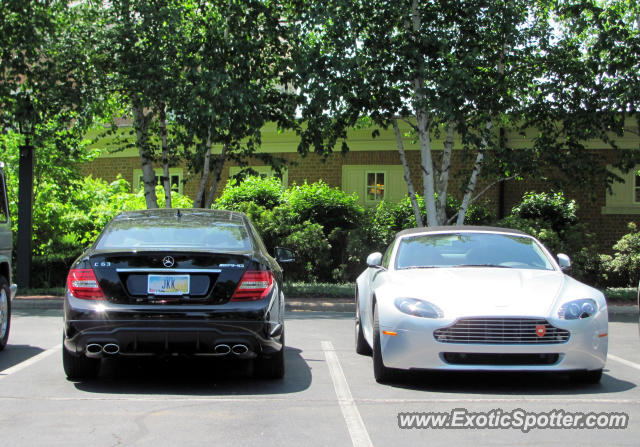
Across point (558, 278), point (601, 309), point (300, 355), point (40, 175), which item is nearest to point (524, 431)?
point (601, 309)

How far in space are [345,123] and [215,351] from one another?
12.6 meters

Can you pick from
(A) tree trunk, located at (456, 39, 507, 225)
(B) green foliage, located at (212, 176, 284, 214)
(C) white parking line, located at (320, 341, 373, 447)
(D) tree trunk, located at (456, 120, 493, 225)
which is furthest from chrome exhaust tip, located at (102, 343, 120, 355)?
(B) green foliage, located at (212, 176, 284, 214)

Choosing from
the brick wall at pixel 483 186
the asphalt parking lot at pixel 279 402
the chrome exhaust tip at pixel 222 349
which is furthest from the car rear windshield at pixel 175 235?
the brick wall at pixel 483 186

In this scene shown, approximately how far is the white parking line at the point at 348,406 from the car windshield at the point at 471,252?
1.24 m

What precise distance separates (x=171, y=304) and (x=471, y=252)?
3.18 metres

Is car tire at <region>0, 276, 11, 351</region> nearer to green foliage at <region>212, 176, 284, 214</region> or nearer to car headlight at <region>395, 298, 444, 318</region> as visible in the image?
car headlight at <region>395, 298, 444, 318</region>

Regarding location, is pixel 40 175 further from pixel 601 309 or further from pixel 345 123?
pixel 601 309

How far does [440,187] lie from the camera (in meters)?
19.7

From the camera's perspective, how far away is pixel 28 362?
28.5ft

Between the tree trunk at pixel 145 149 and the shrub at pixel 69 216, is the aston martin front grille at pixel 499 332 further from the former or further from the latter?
the shrub at pixel 69 216

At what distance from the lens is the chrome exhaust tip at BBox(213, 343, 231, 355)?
6.85 meters

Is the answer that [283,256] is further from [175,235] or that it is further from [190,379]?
[190,379]

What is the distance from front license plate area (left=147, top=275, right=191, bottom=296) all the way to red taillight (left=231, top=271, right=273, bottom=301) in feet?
1.37

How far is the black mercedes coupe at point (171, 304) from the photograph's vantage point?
6.77 metres
